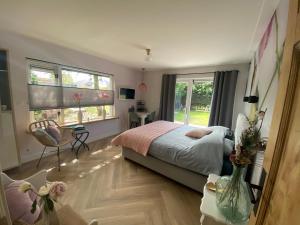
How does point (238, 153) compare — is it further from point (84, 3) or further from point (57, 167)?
point (57, 167)

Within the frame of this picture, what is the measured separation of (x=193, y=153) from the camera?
6.56 ft

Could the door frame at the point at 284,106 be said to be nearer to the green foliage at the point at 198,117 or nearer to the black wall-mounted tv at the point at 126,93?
the green foliage at the point at 198,117

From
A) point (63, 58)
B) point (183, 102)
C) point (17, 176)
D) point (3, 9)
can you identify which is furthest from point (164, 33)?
point (17, 176)

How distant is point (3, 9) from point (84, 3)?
1067 millimetres

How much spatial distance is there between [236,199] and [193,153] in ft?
3.67

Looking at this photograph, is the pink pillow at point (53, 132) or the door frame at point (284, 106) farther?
the pink pillow at point (53, 132)

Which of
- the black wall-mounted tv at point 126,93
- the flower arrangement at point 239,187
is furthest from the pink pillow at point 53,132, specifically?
the flower arrangement at point 239,187

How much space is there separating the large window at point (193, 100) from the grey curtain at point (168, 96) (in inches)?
8.0

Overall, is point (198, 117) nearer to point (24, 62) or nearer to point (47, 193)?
point (47, 193)

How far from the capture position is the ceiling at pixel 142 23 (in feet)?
4.88

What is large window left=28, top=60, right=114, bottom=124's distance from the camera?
272cm

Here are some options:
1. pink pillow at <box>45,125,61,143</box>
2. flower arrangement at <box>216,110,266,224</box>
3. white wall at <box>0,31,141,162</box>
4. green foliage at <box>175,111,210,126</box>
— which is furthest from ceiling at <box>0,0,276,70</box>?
green foliage at <box>175,111,210,126</box>

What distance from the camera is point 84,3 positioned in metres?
1.50

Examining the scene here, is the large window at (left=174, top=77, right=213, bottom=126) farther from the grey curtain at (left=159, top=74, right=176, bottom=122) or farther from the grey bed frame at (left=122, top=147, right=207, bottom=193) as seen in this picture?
the grey bed frame at (left=122, top=147, right=207, bottom=193)
